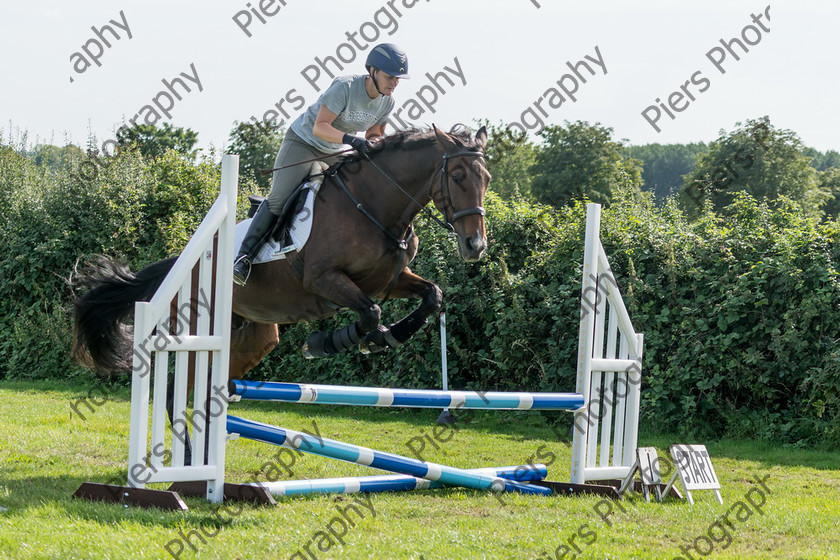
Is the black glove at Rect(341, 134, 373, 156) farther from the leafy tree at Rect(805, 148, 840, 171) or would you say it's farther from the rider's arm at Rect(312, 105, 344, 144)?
the leafy tree at Rect(805, 148, 840, 171)

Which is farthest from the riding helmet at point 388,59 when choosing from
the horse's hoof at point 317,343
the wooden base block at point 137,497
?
the wooden base block at point 137,497

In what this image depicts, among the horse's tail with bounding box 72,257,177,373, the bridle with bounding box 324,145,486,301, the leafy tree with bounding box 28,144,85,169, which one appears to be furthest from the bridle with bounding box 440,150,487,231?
the leafy tree with bounding box 28,144,85,169

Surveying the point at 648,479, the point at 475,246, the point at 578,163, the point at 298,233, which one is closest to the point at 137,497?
the point at 298,233

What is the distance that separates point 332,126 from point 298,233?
0.68 m

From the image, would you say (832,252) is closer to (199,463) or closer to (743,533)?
(743,533)

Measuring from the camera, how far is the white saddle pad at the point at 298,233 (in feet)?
15.1

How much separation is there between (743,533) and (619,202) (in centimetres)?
547

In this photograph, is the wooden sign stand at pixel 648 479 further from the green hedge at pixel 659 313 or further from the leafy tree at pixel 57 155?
the leafy tree at pixel 57 155

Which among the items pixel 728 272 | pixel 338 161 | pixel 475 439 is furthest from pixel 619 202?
pixel 338 161

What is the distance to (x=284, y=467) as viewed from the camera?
5.54m

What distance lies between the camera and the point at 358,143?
4.61m

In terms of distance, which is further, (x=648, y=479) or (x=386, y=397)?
(x=648, y=479)

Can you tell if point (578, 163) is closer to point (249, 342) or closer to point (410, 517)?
point (249, 342)

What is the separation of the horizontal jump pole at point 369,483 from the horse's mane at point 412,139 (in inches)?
71.7
